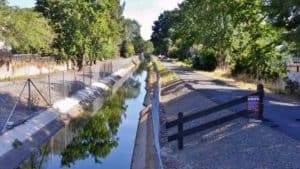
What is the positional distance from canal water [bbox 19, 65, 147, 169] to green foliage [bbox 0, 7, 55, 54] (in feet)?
42.5

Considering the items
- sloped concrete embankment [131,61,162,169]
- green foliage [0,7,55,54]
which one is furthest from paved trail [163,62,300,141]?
green foliage [0,7,55,54]

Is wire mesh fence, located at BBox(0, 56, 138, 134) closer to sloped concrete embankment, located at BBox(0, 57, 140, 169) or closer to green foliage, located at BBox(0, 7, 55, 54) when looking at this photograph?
sloped concrete embankment, located at BBox(0, 57, 140, 169)

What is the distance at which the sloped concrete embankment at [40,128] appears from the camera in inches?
664

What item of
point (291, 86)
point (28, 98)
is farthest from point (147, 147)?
point (291, 86)

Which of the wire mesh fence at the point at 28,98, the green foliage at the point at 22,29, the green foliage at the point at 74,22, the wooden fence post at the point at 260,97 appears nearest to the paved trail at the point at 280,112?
the wooden fence post at the point at 260,97

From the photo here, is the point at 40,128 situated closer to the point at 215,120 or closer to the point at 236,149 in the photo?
the point at 215,120

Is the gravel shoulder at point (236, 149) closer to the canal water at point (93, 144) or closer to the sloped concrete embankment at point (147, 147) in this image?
the sloped concrete embankment at point (147, 147)

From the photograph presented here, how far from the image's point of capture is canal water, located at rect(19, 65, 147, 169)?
1766cm

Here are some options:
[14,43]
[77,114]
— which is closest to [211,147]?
[77,114]

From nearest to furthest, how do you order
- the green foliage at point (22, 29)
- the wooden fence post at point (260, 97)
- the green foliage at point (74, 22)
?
1. the wooden fence post at point (260, 97)
2. the green foliage at point (22, 29)
3. the green foliage at point (74, 22)

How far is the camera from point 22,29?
42.4m

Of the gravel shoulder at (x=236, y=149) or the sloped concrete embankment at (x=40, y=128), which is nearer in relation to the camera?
the gravel shoulder at (x=236, y=149)

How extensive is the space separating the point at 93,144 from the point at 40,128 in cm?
244

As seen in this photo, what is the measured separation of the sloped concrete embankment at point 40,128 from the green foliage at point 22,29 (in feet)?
28.0
